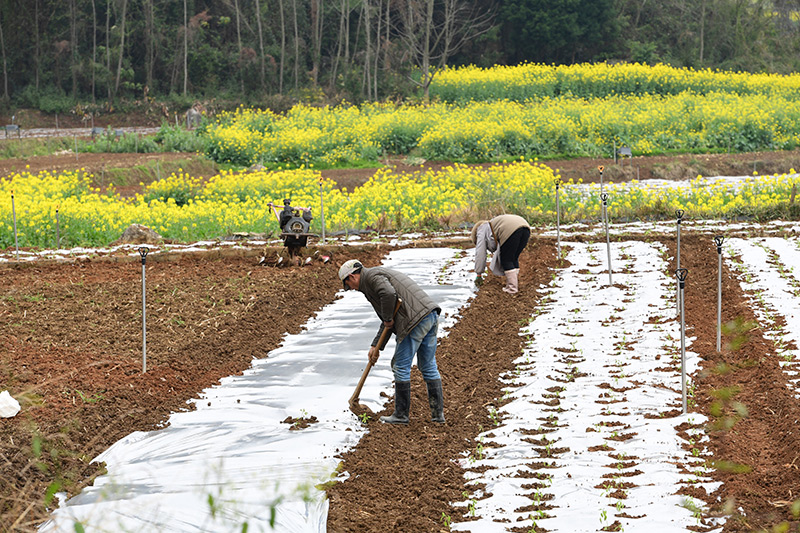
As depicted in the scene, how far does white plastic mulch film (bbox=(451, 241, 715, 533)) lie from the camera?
5066mm

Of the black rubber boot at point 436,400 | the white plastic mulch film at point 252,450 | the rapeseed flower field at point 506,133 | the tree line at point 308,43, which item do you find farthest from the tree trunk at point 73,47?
the black rubber boot at point 436,400

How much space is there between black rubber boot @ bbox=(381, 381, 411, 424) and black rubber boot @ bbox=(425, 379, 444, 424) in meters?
0.17

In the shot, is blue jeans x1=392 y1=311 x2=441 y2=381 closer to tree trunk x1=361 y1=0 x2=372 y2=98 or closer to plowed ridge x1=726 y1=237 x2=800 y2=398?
plowed ridge x1=726 y1=237 x2=800 y2=398

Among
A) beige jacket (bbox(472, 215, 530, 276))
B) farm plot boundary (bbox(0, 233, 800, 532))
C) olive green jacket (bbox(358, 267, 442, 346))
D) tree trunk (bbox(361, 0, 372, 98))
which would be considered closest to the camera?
farm plot boundary (bbox(0, 233, 800, 532))

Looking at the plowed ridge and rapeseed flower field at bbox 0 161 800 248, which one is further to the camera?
rapeseed flower field at bbox 0 161 800 248

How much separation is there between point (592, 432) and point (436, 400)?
1.15 meters

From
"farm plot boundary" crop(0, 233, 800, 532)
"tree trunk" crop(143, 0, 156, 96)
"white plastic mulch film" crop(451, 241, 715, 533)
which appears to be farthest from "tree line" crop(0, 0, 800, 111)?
"white plastic mulch film" crop(451, 241, 715, 533)

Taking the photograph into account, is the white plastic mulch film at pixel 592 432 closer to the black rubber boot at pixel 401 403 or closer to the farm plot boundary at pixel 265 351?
the farm plot boundary at pixel 265 351

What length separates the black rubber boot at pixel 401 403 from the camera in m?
6.64

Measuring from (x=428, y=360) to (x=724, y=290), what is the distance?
502 cm

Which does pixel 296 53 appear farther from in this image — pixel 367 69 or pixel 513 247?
pixel 513 247

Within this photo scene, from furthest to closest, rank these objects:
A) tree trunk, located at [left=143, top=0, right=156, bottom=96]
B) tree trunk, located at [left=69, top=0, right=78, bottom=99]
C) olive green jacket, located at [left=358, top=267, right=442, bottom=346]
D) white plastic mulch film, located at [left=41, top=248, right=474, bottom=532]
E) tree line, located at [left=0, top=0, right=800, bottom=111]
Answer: tree trunk, located at [left=143, top=0, right=156, bottom=96] → tree line, located at [left=0, top=0, right=800, bottom=111] → tree trunk, located at [left=69, top=0, right=78, bottom=99] → olive green jacket, located at [left=358, top=267, right=442, bottom=346] → white plastic mulch film, located at [left=41, top=248, right=474, bottom=532]

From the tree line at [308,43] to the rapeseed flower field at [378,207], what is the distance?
2159 cm

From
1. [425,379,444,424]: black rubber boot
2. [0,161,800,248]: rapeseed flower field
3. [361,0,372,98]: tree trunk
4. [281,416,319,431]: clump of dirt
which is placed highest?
[361,0,372,98]: tree trunk
